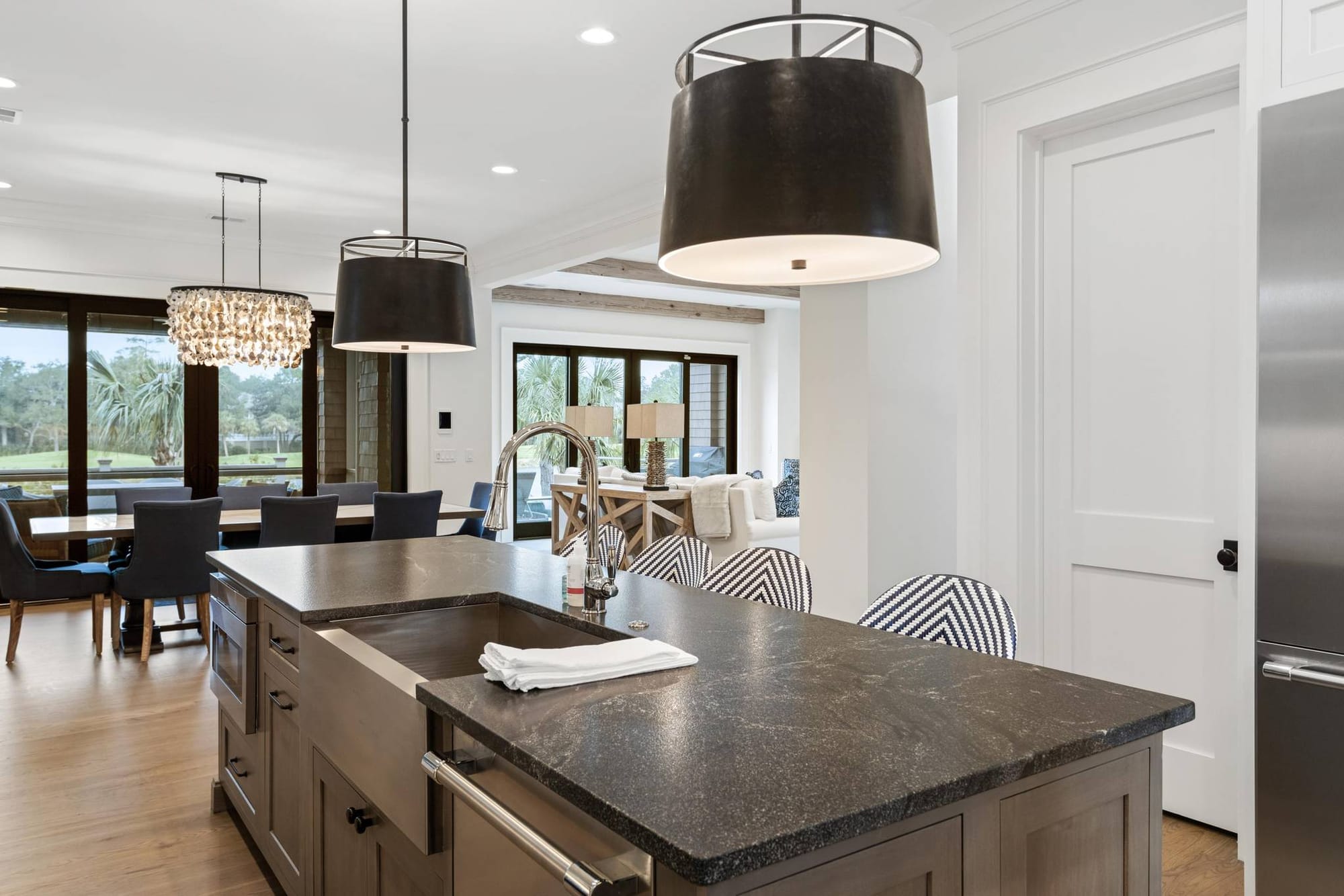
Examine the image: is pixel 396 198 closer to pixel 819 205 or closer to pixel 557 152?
pixel 557 152

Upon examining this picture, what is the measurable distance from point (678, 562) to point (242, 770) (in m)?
1.47

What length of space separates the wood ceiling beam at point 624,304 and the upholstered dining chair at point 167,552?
4468mm

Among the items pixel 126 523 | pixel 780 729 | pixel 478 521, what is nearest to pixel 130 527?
pixel 126 523

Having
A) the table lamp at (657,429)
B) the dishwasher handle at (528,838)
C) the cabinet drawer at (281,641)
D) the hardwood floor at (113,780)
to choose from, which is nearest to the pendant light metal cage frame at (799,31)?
the dishwasher handle at (528,838)

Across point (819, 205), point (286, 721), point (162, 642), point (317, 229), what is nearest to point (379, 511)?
point (162, 642)

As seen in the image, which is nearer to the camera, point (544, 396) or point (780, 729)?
point (780, 729)

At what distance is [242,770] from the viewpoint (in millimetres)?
2744

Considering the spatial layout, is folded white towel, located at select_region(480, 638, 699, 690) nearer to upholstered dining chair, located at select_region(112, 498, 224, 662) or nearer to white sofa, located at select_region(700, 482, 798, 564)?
upholstered dining chair, located at select_region(112, 498, 224, 662)

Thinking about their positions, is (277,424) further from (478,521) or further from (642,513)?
(642,513)

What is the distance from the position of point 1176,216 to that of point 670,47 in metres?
1.96

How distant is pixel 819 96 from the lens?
1.20 m

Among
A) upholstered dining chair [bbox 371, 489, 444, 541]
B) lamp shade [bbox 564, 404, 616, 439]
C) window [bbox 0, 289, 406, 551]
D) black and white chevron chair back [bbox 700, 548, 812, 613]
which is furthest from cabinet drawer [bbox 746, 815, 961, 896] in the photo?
window [bbox 0, 289, 406, 551]

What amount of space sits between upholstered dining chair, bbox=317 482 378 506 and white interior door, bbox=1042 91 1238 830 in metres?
4.92

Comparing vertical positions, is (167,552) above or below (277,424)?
below
